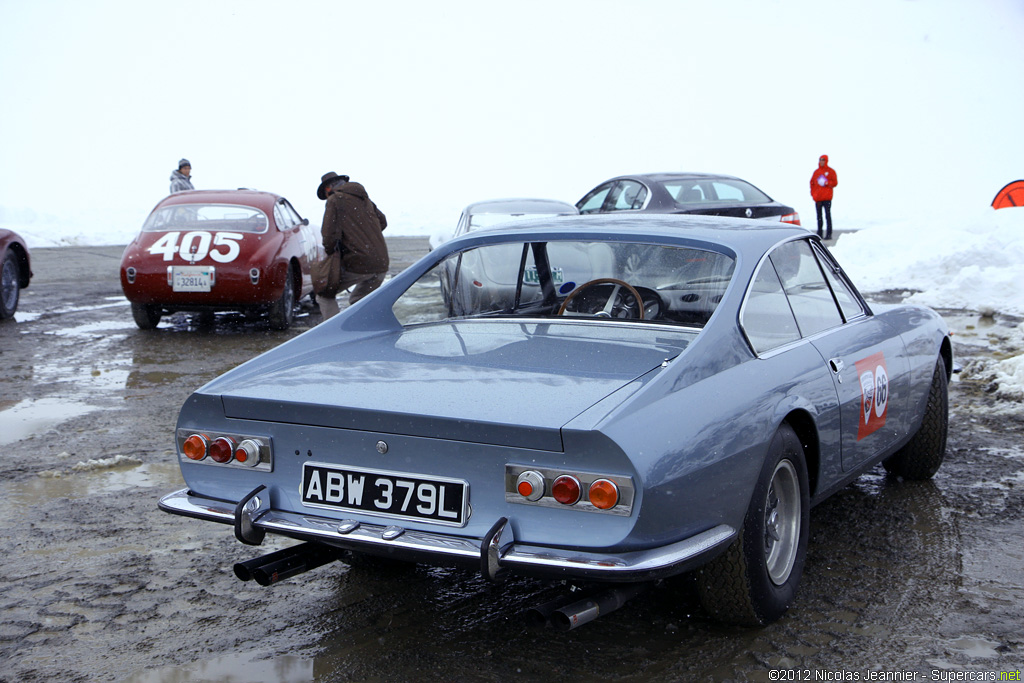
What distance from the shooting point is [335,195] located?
27.9ft

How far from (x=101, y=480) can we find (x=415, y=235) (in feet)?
75.6

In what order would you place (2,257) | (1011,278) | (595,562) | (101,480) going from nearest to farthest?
(595,562) → (101,480) → (2,257) → (1011,278)

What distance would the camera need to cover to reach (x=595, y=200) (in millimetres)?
12211

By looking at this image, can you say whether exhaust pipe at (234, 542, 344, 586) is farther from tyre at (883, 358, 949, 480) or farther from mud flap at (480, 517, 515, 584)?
tyre at (883, 358, 949, 480)

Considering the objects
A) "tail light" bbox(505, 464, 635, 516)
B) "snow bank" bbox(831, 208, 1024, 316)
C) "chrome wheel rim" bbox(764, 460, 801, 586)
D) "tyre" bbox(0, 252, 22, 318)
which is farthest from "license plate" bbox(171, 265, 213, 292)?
"snow bank" bbox(831, 208, 1024, 316)

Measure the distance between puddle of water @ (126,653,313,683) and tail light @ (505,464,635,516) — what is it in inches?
33.1

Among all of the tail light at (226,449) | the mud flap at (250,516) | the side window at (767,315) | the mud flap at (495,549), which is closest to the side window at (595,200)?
the side window at (767,315)

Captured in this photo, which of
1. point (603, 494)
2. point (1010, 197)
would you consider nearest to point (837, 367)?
point (603, 494)

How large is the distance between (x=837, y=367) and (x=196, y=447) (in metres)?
2.18

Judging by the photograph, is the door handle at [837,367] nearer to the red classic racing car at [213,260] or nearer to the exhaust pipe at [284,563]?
the exhaust pipe at [284,563]

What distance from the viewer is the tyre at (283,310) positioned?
9352 mm

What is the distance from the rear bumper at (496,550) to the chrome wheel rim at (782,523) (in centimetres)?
44

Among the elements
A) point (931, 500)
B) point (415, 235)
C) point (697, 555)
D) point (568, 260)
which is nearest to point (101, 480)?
point (568, 260)

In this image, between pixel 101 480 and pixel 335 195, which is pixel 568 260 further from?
pixel 335 195
